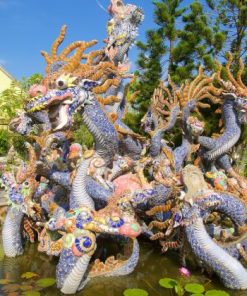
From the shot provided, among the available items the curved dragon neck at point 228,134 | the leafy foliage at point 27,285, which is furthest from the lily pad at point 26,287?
the curved dragon neck at point 228,134

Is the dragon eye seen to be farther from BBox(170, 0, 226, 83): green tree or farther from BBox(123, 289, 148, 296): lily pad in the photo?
BBox(170, 0, 226, 83): green tree

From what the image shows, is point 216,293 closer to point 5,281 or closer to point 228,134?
point 5,281

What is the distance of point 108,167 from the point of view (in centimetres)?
463

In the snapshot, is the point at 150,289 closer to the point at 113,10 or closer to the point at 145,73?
the point at 113,10

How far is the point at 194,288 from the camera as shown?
11.6ft

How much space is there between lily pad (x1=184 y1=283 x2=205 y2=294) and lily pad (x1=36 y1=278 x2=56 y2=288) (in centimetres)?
125

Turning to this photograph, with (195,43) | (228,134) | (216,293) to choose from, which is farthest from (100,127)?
(195,43)

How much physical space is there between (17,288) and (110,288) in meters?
0.86

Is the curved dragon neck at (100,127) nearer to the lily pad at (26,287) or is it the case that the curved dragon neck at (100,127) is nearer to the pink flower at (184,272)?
the pink flower at (184,272)

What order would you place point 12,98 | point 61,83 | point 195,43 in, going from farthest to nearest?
point 12,98 < point 195,43 < point 61,83

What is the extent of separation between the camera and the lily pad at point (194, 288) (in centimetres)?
348

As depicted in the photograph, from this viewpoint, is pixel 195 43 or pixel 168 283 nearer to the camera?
pixel 168 283

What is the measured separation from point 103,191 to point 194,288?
1.33 meters

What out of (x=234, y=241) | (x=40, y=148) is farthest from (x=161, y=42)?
(x=234, y=241)
